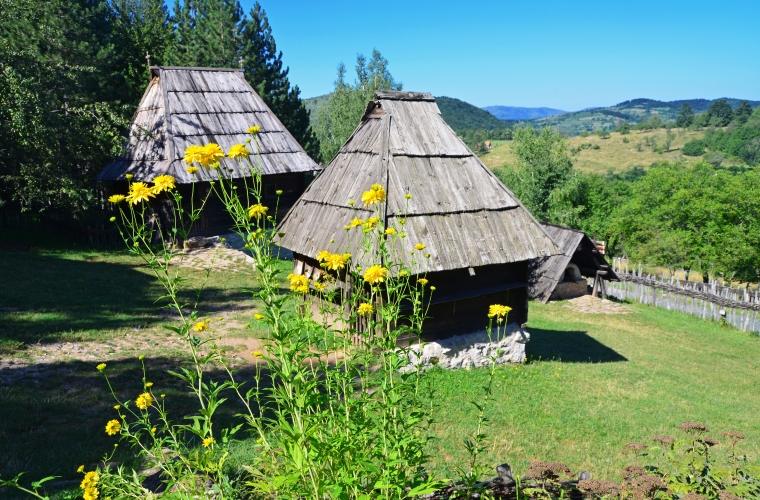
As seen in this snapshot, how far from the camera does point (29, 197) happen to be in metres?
14.6

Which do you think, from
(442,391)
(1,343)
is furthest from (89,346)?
(442,391)

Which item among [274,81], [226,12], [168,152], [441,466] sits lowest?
[441,466]

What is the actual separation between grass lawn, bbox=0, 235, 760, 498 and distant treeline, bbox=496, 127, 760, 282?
15.5 meters

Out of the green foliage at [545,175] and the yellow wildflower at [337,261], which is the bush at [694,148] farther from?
the yellow wildflower at [337,261]

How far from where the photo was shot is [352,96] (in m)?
32.7

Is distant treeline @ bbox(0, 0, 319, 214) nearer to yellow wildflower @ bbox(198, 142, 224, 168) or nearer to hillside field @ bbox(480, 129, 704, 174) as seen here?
yellow wildflower @ bbox(198, 142, 224, 168)

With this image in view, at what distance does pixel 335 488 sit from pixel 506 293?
8.43 m

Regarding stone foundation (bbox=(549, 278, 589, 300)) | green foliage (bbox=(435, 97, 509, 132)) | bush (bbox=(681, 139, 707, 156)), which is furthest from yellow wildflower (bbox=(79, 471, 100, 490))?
green foliage (bbox=(435, 97, 509, 132))

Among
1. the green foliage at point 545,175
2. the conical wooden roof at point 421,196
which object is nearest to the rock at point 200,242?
the conical wooden roof at point 421,196

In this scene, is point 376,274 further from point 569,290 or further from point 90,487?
point 569,290

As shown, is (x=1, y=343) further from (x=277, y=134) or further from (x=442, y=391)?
(x=277, y=134)

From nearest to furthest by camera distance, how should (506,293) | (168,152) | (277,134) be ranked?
(506,293) < (168,152) < (277,134)

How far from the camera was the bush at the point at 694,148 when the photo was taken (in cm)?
8752

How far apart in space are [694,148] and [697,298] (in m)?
83.2
